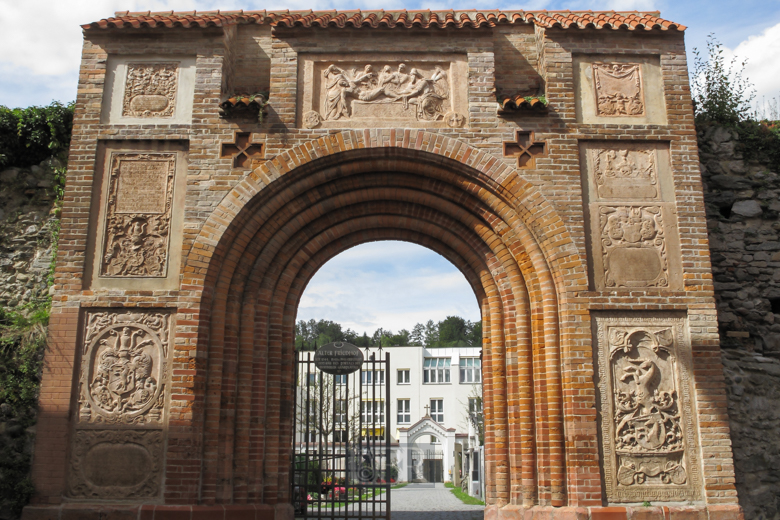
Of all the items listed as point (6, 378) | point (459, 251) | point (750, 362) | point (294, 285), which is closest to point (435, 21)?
point (459, 251)

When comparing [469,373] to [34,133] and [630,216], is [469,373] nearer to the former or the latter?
[630,216]

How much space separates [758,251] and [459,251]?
4.06 m

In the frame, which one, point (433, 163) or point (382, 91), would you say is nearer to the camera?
point (433, 163)

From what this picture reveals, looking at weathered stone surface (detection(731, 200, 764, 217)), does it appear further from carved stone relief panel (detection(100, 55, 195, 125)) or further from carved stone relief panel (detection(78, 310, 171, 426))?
carved stone relief panel (detection(78, 310, 171, 426))

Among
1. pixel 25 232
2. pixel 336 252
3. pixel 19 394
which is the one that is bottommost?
pixel 19 394

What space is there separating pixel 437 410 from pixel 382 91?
28.1 metres

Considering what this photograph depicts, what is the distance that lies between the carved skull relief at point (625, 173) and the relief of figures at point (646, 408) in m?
1.68

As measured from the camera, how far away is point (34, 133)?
8.84m

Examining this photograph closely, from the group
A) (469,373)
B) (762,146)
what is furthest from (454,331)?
(762,146)

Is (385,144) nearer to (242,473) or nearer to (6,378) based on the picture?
(242,473)

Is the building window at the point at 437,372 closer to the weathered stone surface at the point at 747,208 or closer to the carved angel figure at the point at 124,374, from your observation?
the weathered stone surface at the point at 747,208

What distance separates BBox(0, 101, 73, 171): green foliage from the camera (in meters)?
8.87

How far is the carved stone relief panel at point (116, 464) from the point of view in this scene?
22.3 ft

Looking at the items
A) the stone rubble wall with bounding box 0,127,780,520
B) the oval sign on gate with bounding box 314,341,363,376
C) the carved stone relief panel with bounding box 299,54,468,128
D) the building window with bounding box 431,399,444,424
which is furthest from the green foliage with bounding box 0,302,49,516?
the building window with bounding box 431,399,444,424
